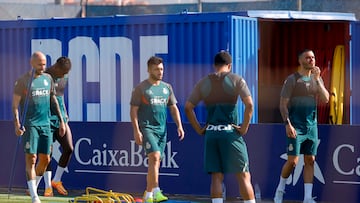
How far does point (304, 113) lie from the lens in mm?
10938

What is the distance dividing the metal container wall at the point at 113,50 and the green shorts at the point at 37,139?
3397 millimetres

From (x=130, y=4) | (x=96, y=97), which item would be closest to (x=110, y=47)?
(x=96, y=97)

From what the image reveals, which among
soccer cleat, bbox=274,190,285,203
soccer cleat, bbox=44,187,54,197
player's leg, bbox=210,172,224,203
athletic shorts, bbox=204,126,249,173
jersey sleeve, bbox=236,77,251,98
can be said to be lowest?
soccer cleat, bbox=44,187,54,197

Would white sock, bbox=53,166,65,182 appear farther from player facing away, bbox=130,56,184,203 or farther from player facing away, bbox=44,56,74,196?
player facing away, bbox=130,56,184,203

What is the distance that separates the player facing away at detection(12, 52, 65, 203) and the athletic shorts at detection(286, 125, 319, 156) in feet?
9.02

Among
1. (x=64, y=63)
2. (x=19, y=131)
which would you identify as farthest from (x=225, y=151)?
(x=64, y=63)

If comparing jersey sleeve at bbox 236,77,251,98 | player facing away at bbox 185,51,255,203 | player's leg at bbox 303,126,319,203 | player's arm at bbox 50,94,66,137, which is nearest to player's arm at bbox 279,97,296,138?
player's leg at bbox 303,126,319,203

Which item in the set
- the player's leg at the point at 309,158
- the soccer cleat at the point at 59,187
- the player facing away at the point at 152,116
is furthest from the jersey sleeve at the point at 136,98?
the soccer cleat at the point at 59,187

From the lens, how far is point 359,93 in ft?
51.6

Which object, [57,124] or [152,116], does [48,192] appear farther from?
[152,116]

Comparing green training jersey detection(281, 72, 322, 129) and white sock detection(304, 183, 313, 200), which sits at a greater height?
green training jersey detection(281, 72, 322, 129)

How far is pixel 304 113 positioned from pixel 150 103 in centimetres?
174

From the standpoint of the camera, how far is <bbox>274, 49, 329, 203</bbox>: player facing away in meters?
10.9

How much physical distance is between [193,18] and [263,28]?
1876 millimetres
